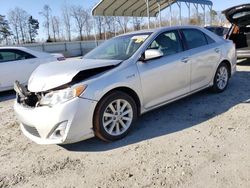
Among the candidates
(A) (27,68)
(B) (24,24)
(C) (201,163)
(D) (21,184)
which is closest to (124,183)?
(C) (201,163)

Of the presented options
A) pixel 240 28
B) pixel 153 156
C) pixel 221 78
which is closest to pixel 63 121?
pixel 153 156

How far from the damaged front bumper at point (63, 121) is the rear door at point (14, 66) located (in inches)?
174

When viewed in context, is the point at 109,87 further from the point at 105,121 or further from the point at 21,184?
the point at 21,184

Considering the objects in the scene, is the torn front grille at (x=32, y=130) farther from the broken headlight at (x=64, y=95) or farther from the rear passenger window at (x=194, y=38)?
the rear passenger window at (x=194, y=38)

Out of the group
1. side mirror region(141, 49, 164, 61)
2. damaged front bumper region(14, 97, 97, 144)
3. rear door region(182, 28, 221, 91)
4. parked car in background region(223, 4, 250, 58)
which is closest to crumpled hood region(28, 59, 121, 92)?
damaged front bumper region(14, 97, 97, 144)

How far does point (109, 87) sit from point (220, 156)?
1.65 meters

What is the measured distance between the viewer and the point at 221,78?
5.85 meters

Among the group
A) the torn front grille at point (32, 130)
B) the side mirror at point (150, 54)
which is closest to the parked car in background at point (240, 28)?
the side mirror at point (150, 54)

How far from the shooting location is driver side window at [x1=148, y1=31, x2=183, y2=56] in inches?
179

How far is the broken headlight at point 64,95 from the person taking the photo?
346cm

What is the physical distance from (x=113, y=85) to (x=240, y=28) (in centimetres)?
720

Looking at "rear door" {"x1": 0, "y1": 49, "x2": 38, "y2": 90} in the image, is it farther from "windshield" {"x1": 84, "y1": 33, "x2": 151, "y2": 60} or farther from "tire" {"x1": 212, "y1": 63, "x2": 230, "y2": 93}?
"tire" {"x1": 212, "y1": 63, "x2": 230, "y2": 93}

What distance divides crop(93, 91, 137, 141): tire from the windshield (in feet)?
2.32

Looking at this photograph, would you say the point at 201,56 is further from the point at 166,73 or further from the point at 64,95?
the point at 64,95
